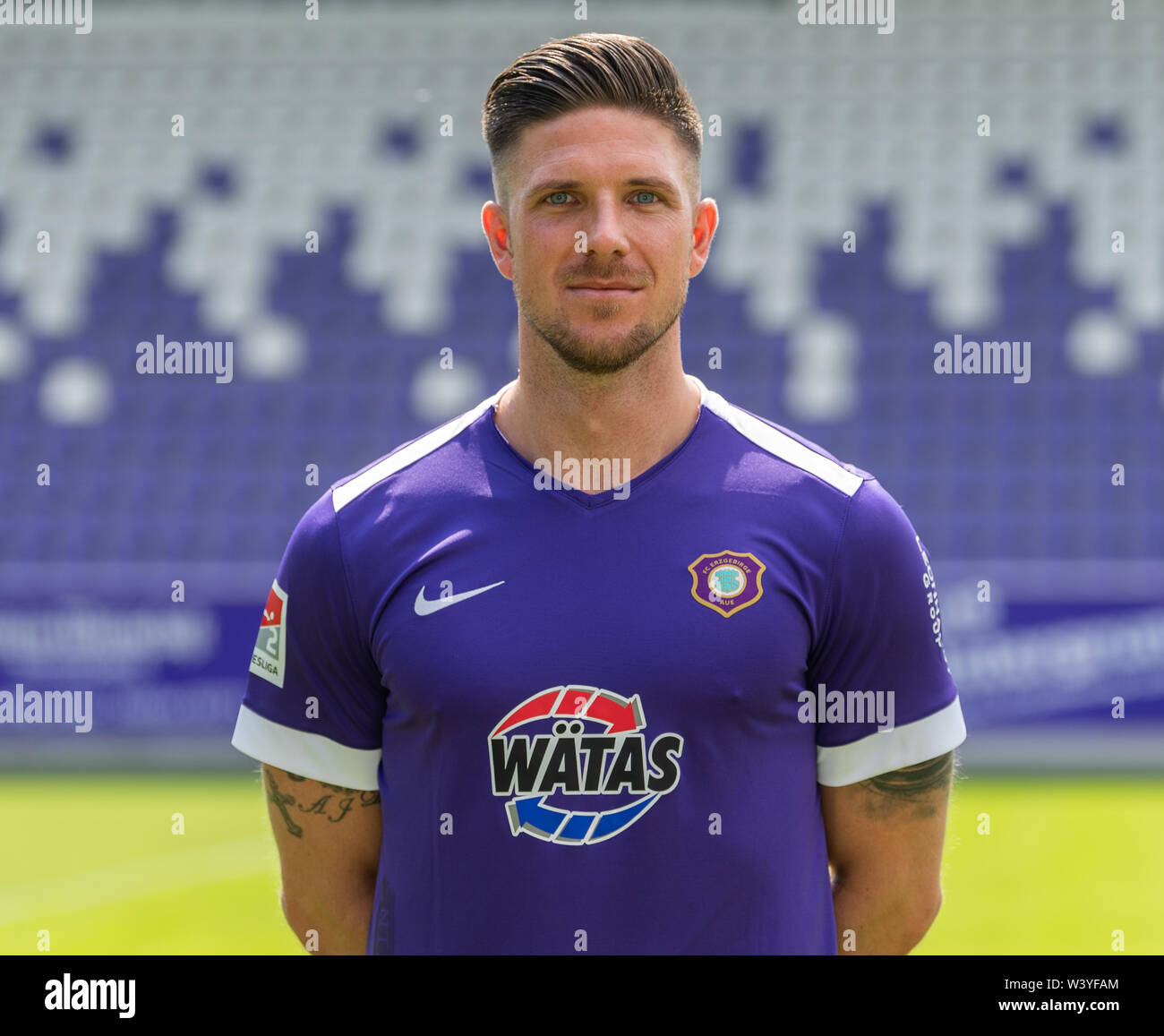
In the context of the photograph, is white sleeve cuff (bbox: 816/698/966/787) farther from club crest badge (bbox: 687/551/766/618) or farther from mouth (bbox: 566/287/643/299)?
mouth (bbox: 566/287/643/299)

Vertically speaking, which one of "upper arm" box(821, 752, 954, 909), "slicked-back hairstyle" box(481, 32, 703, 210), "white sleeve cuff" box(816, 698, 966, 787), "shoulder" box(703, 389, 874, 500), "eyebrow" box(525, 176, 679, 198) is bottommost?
"upper arm" box(821, 752, 954, 909)

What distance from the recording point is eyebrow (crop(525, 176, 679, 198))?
2070 mm

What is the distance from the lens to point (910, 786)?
2242 millimetres

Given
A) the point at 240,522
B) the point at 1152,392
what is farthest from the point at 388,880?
the point at 1152,392

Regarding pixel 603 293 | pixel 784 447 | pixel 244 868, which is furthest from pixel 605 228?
pixel 244 868

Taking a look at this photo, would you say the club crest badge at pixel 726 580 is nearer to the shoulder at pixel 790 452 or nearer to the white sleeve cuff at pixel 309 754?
the shoulder at pixel 790 452

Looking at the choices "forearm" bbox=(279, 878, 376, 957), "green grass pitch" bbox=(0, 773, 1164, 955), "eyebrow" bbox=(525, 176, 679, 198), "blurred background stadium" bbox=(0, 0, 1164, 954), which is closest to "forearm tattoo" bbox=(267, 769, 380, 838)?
"forearm" bbox=(279, 878, 376, 957)

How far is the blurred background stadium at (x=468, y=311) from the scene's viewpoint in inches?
388

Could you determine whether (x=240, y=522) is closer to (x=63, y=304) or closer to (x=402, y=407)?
(x=402, y=407)

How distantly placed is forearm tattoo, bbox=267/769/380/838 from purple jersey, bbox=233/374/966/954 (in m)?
0.07

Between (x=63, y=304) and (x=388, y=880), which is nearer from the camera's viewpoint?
(x=388, y=880)

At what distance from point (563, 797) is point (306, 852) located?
52 cm
